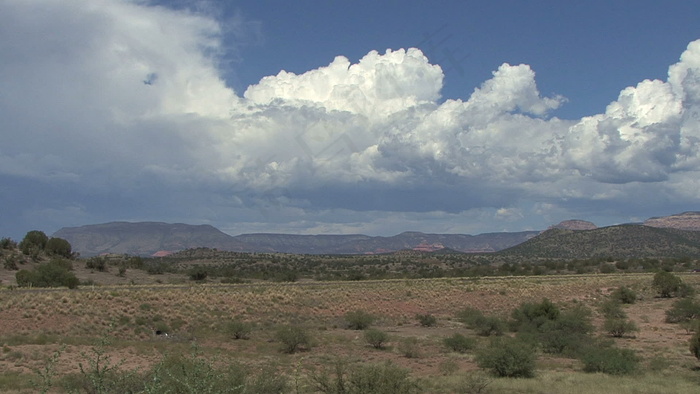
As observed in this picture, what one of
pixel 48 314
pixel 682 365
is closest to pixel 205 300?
pixel 48 314

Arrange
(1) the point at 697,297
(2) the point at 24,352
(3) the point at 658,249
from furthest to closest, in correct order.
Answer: (3) the point at 658,249 < (1) the point at 697,297 < (2) the point at 24,352

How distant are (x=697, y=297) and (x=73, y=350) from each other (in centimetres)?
5764

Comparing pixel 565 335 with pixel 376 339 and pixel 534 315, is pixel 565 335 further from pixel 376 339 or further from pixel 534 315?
pixel 376 339

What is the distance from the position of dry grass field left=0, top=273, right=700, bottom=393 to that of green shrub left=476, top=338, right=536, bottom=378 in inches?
27.2

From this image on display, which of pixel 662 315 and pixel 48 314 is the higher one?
pixel 48 314


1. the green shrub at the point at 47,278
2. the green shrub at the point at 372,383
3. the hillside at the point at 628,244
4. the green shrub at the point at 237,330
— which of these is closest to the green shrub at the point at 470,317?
the green shrub at the point at 237,330

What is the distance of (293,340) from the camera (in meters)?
32.0

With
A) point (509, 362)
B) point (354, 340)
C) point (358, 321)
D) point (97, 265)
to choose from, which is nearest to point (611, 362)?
point (509, 362)

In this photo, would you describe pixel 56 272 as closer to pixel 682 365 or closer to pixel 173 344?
pixel 173 344

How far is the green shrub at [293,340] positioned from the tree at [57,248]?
7544 cm

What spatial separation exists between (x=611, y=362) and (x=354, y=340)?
1648 cm

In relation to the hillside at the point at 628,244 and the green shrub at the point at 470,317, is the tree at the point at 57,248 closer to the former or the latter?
the green shrub at the point at 470,317

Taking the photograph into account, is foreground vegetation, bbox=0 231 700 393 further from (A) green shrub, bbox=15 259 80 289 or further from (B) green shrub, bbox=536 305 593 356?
(A) green shrub, bbox=15 259 80 289

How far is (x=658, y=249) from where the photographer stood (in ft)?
562
